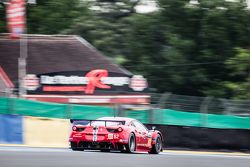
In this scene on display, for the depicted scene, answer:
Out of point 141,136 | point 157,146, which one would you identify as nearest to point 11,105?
point 157,146

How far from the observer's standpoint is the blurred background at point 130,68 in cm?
2289

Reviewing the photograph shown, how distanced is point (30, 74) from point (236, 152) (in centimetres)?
1295

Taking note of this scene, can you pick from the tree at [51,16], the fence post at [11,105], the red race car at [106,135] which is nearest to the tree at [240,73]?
the tree at [51,16]

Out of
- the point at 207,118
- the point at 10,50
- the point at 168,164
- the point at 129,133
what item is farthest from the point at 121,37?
the point at 168,164

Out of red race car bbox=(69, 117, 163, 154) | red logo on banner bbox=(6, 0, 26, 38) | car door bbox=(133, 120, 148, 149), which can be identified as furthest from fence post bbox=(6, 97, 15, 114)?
red logo on banner bbox=(6, 0, 26, 38)

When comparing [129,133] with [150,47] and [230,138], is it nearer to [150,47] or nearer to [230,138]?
[230,138]

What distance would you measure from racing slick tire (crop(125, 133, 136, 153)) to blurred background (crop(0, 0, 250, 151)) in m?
5.30

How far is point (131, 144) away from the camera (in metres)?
16.4

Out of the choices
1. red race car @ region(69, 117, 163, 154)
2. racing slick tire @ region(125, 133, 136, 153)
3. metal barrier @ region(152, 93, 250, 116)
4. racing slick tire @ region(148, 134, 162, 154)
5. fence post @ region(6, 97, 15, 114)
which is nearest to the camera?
red race car @ region(69, 117, 163, 154)

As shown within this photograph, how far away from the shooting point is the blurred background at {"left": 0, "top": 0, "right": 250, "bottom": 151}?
75.1 feet

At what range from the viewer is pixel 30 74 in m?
32.2

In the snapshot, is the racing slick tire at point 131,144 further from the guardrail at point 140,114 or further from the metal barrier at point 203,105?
the metal barrier at point 203,105

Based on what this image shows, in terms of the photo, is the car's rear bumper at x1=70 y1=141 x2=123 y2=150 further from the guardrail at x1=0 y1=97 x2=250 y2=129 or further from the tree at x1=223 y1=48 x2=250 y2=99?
the tree at x1=223 y1=48 x2=250 y2=99

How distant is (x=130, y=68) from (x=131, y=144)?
30567 mm
